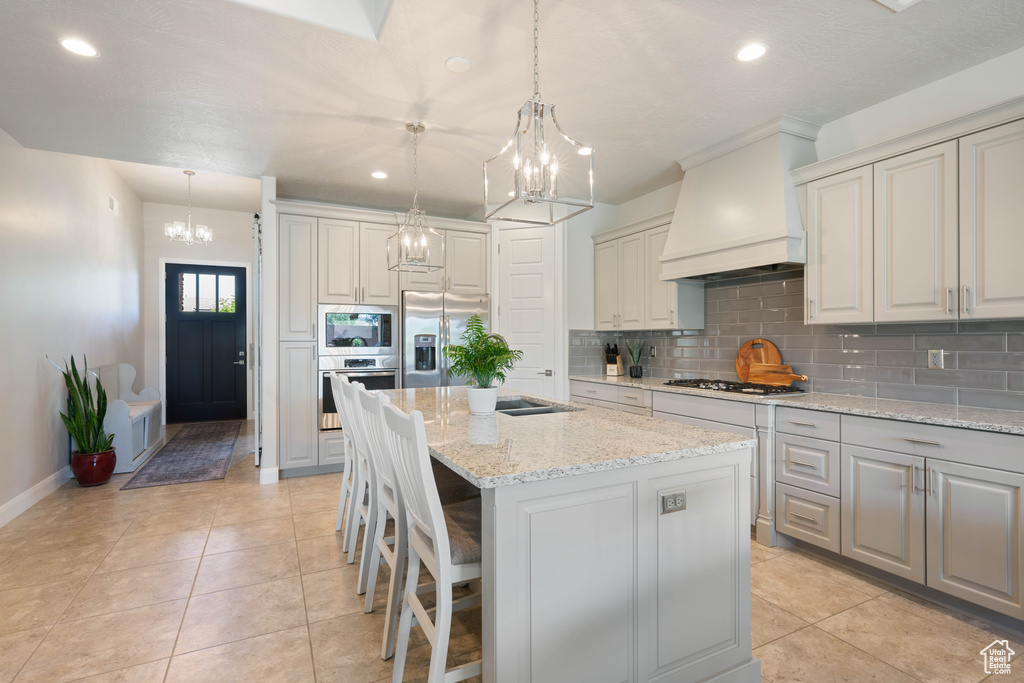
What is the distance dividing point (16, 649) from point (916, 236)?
4.35 m

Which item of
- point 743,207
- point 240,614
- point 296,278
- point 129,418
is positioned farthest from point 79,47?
point 743,207

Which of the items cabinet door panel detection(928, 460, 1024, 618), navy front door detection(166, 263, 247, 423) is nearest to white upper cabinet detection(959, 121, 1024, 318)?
cabinet door panel detection(928, 460, 1024, 618)

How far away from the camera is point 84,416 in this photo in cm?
411

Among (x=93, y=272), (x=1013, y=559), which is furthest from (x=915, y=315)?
(x=93, y=272)

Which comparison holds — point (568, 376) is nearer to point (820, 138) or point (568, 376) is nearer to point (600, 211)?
point (600, 211)

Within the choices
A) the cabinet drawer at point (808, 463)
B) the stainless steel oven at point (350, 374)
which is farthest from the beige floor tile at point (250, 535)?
the cabinet drawer at point (808, 463)

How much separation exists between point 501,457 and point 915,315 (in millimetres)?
2334

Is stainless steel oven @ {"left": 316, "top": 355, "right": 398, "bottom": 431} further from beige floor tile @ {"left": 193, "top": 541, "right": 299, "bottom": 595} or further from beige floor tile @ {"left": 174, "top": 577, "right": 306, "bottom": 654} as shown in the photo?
beige floor tile @ {"left": 174, "top": 577, "right": 306, "bottom": 654}

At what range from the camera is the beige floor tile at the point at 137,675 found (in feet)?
5.85

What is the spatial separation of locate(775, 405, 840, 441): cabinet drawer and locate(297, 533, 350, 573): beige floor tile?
8.25 feet

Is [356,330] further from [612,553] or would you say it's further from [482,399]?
[612,553]

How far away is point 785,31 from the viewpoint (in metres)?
2.25

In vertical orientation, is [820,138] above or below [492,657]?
above

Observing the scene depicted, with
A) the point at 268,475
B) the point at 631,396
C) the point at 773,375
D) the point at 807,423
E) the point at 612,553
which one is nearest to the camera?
the point at 612,553
